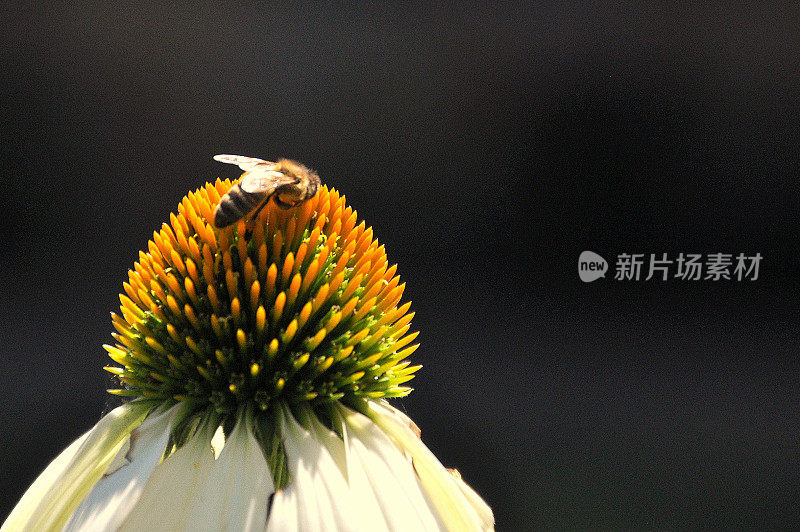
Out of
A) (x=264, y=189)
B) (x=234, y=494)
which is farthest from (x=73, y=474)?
(x=264, y=189)

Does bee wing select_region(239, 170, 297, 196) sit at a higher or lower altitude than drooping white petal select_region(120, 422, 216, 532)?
higher

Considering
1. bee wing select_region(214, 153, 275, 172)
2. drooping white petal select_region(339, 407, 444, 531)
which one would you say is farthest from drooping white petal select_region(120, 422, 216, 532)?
bee wing select_region(214, 153, 275, 172)

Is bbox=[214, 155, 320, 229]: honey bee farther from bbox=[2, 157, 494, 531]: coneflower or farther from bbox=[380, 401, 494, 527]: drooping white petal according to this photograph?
bbox=[380, 401, 494, 527]: drooping white petal

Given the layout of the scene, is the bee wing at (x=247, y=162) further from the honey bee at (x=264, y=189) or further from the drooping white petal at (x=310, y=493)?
the drooping white petal at (x=310, y=493)

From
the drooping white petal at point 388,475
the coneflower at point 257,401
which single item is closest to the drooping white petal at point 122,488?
the coneflower at point 257,401

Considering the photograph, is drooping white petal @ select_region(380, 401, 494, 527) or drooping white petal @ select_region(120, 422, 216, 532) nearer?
drooping white petal @ select_region(120, 422, 216, 532)

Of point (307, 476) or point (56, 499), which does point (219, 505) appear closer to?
point (307, 476)
